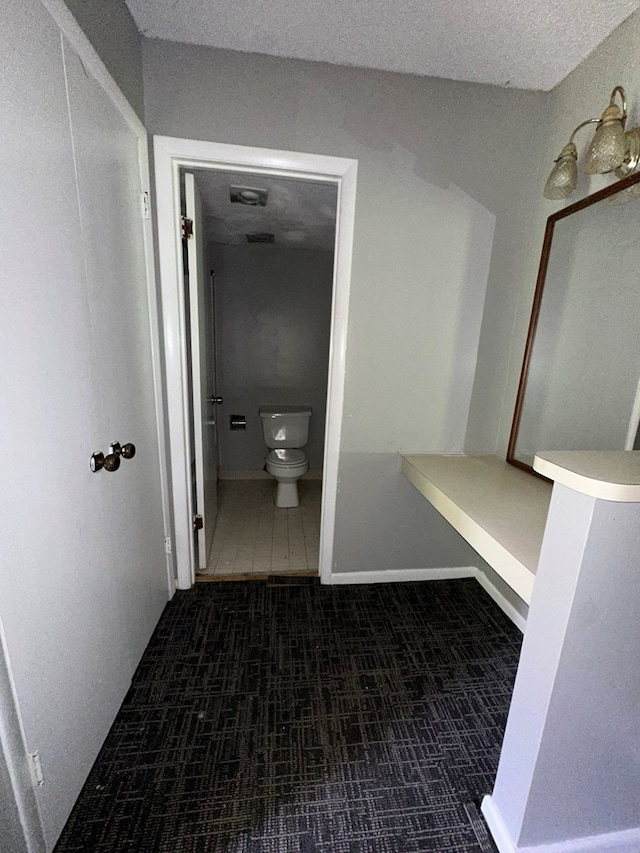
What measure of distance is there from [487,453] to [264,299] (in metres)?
2.12

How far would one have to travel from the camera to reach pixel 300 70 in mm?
1383

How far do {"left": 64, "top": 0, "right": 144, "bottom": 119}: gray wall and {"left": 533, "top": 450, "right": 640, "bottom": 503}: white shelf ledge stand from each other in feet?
5.16

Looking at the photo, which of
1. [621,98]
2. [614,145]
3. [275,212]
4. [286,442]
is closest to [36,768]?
[286,442]

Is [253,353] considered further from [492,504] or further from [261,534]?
[492,504]

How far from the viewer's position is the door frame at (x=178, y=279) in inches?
55.4

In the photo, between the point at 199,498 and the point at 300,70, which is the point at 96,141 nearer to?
the point at 300,70

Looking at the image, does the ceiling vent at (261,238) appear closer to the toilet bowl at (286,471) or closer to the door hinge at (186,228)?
the door hinge at (186,228)

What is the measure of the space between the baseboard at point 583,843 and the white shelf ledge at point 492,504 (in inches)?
23.8

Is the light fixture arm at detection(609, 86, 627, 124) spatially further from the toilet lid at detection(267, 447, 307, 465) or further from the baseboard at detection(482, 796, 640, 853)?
the toilet lid at detection(267, 447, 307, 465)

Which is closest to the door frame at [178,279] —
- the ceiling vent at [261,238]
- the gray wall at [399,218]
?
the gray wall at [399,218]

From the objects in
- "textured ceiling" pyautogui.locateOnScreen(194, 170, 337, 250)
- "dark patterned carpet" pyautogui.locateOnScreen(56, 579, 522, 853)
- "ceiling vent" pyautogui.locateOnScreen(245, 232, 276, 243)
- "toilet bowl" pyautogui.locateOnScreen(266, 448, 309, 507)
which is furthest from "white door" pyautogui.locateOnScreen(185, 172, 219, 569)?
"ceiling vent" pyautogui.locateOnScreen(245, 232, 276, 243)

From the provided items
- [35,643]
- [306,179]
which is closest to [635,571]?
[35,643]

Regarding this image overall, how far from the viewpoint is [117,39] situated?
1.13 meters

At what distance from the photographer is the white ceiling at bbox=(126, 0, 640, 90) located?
1.15 m
